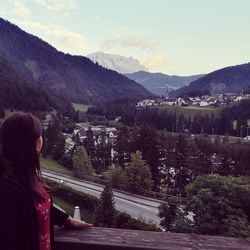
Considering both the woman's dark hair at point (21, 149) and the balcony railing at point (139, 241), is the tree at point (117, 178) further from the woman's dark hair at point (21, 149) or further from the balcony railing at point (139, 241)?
the woman's dark hair at point (21, 149)

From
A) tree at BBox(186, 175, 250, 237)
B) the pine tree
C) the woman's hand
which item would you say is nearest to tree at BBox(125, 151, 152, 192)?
tree at BBox(186, 175, 250, 237)

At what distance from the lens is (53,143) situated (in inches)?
2886

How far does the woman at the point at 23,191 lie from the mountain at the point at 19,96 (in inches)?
4386

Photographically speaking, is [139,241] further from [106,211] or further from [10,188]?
[106,211]

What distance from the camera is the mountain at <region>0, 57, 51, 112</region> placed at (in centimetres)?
11765

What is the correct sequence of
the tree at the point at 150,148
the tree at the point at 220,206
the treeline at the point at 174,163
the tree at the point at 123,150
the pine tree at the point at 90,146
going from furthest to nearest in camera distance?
the pine tree at the point at 90,146 → the tree at the point at 123,150 → the tree at the point at 150,148 → the treeline at the point at 174,163 → the tree at the point at 220,206

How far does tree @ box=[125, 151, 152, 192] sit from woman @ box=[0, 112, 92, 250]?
41497 mm

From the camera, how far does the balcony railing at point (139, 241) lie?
2221mm

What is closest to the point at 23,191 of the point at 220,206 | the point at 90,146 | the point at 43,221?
the point at 43,221

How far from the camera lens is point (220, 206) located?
2205 cm

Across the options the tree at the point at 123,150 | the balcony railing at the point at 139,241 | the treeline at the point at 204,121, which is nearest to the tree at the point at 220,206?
the balcony railing at the point at 139,241

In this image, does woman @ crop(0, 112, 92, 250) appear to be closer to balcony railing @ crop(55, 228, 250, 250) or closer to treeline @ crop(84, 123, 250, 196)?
balcony railing @ crop(55, 228, 250, 250)

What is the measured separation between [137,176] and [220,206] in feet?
71.7

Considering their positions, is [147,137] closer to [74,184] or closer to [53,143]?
[74,184]
